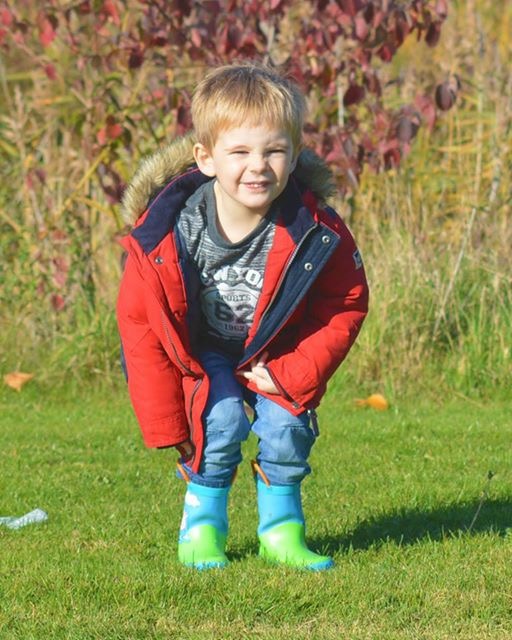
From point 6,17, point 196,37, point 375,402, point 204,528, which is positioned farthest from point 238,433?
point 6,17

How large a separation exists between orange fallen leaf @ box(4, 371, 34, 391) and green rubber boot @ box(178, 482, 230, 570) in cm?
333

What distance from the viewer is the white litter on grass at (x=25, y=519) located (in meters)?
5.08

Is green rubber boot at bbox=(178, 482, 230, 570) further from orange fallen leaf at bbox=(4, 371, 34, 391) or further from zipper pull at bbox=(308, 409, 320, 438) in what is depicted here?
orange fallen leaf at bbox=(4, 371, 34, 391)

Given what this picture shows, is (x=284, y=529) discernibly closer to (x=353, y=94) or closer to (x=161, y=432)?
(x=161, y=432)

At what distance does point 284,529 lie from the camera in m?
4.50

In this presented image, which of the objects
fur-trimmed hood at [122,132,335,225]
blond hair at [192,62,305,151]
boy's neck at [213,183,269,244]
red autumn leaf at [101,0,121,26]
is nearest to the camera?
blond hair at [192,62,305,151]

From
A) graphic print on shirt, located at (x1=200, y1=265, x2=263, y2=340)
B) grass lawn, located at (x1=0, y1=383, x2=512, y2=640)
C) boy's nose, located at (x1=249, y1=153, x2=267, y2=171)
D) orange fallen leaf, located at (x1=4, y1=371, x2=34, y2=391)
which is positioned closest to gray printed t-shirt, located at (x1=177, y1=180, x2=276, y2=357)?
graphic print on shirt, located at (x1=200, y1=265, x2=263, y2=340)

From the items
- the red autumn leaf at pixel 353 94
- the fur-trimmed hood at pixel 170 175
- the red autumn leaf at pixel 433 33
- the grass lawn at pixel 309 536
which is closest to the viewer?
the grass lawn at pixel 309 536

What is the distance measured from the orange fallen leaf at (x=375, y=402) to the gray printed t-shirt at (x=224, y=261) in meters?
2.92

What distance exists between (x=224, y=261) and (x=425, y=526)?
1.41m

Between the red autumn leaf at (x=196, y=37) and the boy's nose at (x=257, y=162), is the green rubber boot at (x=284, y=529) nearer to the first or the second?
the boy's nose at (x=257, y=162)

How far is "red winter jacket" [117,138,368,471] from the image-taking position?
4.25m

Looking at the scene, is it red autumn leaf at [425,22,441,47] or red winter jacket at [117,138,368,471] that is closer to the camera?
red winter jacket at [117,138,368,471]

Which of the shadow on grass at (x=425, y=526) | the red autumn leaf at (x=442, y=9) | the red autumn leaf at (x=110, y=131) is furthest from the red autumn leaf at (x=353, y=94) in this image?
the shadow on grass at (x=425, y=526)
